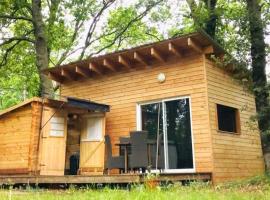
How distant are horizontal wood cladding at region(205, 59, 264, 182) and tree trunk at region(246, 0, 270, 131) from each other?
0.37 metres

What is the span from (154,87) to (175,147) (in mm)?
1744

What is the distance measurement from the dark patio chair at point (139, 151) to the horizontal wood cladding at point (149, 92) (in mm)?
1461

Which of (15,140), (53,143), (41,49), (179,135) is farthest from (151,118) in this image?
(41,49)

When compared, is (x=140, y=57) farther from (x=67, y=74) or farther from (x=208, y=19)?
(x=208, y=19)

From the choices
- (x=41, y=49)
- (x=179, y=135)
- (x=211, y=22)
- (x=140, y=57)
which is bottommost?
(x=179, y=135)

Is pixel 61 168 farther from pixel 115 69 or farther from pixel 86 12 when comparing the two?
pixel 86 12

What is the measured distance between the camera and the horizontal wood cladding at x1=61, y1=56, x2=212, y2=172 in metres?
8.45

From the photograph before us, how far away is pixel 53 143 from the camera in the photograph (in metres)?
9.52

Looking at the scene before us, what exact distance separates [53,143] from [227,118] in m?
4.74

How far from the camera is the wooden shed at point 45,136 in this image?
9242mm

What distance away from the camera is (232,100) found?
964 cm

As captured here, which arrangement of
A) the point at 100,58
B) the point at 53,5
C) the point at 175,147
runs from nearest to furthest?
the point at 175,147 → the point at 100,58 → the point at 53,5

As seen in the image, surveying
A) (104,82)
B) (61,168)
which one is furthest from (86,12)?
(61,168)

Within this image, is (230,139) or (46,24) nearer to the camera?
(230,139)
